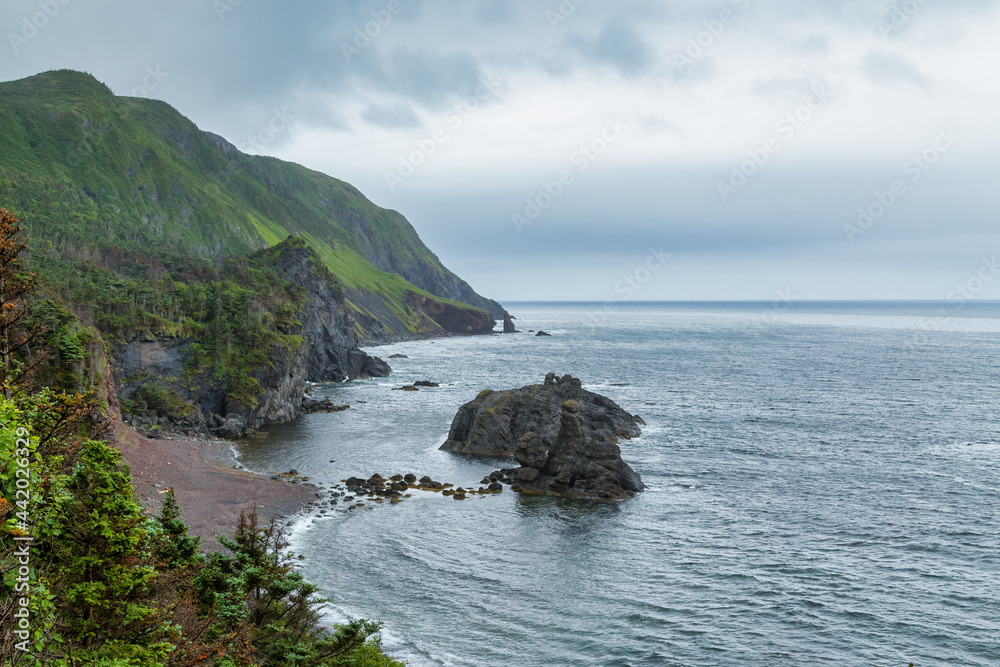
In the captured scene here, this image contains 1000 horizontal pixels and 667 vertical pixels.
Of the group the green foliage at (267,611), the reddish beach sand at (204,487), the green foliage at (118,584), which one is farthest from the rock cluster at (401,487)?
the green foliage at (267,611)

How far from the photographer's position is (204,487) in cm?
6266

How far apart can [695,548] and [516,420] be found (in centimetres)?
3769

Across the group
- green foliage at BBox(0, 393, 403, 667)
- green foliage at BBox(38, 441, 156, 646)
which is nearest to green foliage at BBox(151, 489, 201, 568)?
green foliage at BBox(0, 393, 403, 667)

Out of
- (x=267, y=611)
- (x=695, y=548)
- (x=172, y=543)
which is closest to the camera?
(x=267, y=611)

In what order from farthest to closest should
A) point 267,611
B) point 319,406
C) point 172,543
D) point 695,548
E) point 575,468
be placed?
point 319,406 < point 575,468 < point 695,548 < point 172,543 < point 267,611

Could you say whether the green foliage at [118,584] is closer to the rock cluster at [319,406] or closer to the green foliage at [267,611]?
the green foliage at [267,611]

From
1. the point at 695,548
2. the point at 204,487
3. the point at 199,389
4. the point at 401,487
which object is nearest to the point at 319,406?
the point at 199,389

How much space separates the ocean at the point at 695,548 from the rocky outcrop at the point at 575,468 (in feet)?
7.58

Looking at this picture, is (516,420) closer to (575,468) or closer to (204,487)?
(575,468)

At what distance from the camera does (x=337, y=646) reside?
2527 cm

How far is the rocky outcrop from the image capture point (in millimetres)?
67625

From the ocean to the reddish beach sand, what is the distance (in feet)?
17.0

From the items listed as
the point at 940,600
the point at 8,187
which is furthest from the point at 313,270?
the point at 940,600

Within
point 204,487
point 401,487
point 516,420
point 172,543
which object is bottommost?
point 401,487
